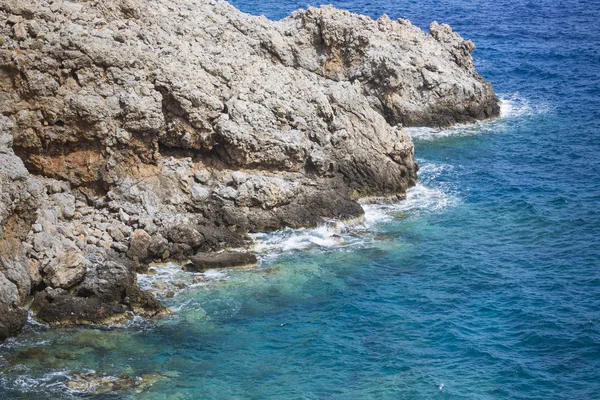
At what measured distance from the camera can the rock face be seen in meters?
41.4

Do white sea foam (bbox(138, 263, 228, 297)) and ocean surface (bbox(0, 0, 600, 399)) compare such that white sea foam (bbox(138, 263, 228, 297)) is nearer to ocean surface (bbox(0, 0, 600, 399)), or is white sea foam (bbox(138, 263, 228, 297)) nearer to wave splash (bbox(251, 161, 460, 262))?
ocean surface (bbox(0, 0, 600, 399))

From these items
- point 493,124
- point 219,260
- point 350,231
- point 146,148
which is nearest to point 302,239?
point 350,231

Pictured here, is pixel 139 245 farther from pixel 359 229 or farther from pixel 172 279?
pixel 359 229

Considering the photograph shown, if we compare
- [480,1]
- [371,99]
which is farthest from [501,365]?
[480,1]

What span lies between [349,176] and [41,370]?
85.9 feet

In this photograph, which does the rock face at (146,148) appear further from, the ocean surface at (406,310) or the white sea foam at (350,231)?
the ocean surface at (406,310)

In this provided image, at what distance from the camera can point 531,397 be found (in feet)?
117

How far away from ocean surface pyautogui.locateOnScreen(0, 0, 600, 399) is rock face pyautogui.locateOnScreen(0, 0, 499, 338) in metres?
2.02

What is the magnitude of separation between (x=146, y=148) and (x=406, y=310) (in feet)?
62.5

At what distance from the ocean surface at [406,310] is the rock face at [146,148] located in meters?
2.02

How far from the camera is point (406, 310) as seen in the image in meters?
42.8

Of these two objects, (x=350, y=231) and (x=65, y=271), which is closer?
(x=65, y=271)

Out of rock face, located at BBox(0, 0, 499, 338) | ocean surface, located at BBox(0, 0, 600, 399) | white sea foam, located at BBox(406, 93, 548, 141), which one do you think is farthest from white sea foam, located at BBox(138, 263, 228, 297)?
white sea foam, located at BBox(406, 93, 548, 141)

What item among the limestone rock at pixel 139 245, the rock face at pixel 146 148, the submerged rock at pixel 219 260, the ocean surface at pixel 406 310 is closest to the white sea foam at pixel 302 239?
the ocean surface at pixel 406 310
